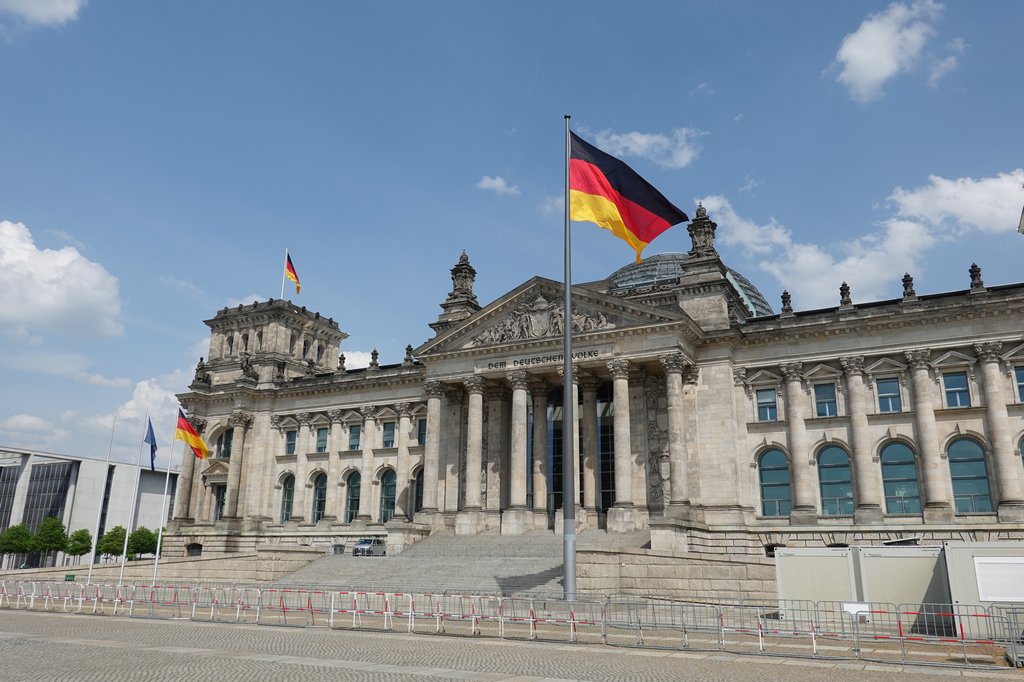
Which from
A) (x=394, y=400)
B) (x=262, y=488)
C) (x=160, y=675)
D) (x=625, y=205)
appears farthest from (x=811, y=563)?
(x=262, y=488)

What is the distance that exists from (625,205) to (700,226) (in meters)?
23.2

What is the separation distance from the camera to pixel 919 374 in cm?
4378

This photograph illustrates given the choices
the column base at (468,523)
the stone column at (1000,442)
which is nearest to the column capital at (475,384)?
the column base at (468,523)

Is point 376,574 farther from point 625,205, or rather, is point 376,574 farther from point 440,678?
point 440,678

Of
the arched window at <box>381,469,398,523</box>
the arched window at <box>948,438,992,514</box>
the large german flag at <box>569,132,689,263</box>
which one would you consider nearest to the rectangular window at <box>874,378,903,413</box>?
the arched window at <box>948,438,992,514</box>

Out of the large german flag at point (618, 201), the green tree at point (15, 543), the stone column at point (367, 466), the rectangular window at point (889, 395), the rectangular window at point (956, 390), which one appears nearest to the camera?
the large german flag at point (618, 201)

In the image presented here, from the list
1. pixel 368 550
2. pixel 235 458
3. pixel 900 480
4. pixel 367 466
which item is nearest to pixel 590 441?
pixel 368 550

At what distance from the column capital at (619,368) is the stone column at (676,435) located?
82.0 inches

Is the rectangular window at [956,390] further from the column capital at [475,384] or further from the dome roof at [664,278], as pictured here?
the column capital at [475,384]

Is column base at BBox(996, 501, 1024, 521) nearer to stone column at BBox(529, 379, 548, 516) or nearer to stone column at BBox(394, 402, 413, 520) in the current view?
stone column at BBox(529, 379, 548, 516)

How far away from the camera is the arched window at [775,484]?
46.3 metres

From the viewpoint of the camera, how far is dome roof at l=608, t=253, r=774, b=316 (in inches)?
2581

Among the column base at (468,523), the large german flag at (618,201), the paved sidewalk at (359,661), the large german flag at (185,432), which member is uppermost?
the large german flag at (618,201)

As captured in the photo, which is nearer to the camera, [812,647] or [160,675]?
[160,675]
